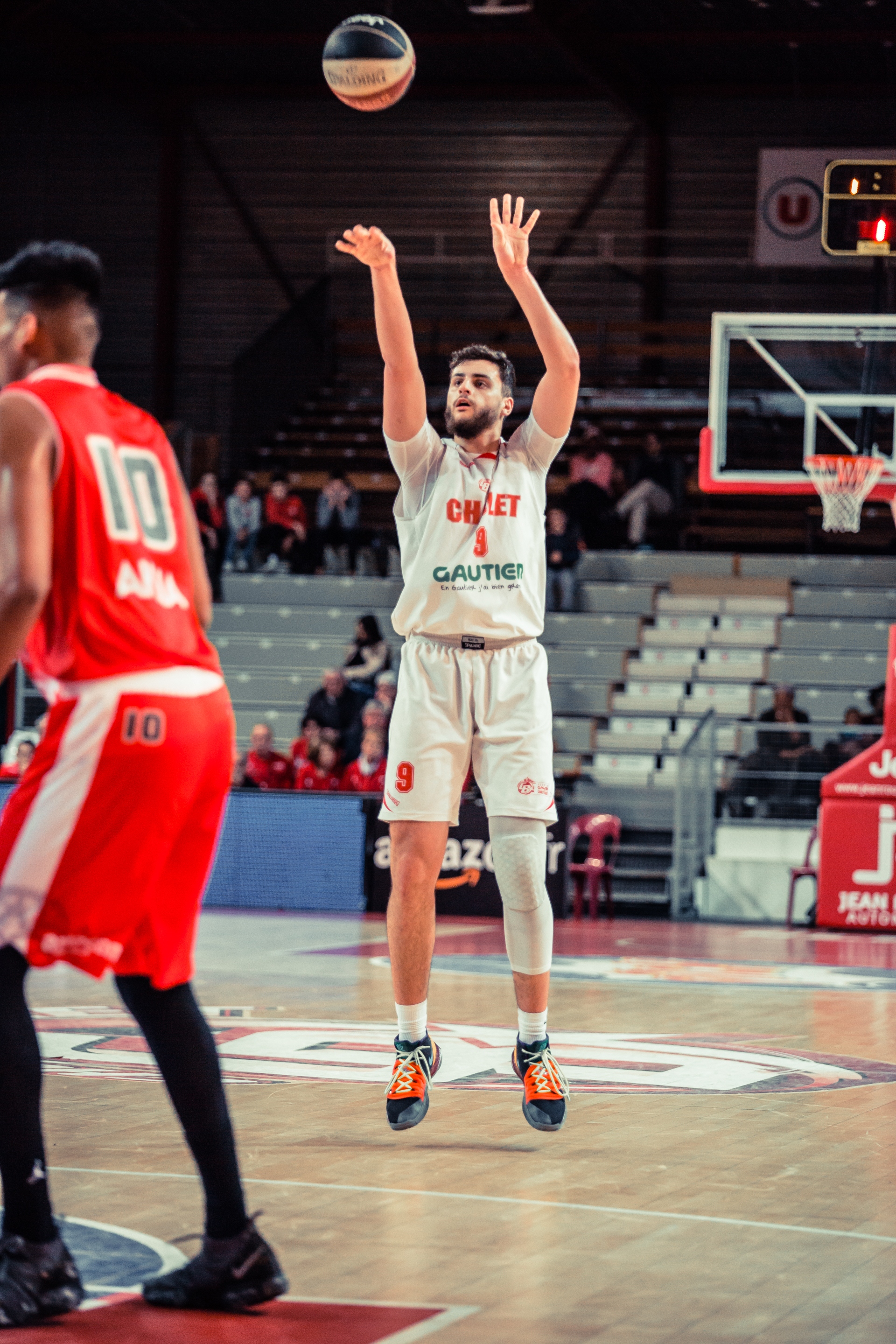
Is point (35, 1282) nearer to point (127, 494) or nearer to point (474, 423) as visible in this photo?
point (127, 494)

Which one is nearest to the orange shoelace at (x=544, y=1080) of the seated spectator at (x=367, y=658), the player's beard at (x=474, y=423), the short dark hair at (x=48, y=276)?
the player's beard at (x=474, y=423)

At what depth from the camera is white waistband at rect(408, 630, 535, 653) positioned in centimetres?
507

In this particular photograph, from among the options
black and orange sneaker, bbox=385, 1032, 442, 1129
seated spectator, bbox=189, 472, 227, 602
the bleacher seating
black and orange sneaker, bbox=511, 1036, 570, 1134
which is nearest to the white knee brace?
black and orange sneaker, bbox=511, 1036, 570, 1134

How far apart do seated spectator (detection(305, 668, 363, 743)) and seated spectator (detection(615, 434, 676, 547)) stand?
4.94m

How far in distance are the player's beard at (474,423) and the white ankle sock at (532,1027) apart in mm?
1680

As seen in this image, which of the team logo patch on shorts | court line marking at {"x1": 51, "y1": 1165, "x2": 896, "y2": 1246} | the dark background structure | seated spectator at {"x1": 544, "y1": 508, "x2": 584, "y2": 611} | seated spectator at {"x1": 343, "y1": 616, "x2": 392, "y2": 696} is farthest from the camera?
the dark background structure

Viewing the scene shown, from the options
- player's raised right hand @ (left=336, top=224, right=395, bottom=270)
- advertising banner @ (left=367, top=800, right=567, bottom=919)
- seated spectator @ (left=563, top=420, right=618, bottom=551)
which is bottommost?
advertising banner @ (left=367, top=800, right=567, bottom=919)

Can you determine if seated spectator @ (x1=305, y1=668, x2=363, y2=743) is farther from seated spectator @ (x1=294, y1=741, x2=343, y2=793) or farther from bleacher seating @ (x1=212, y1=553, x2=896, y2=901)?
bleacher seating @ (x1=212, y1=553, x2=896, y2=901)

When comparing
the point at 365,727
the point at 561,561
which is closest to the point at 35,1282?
the point at 365,727

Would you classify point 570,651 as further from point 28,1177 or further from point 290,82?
point 28,1177

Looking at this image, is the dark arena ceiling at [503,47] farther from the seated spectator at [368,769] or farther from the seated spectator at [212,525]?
the seated spectator at [368,769]

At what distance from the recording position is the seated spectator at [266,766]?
52.6ft

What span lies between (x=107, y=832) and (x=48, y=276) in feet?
3.39

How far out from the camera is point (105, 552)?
3.16m
